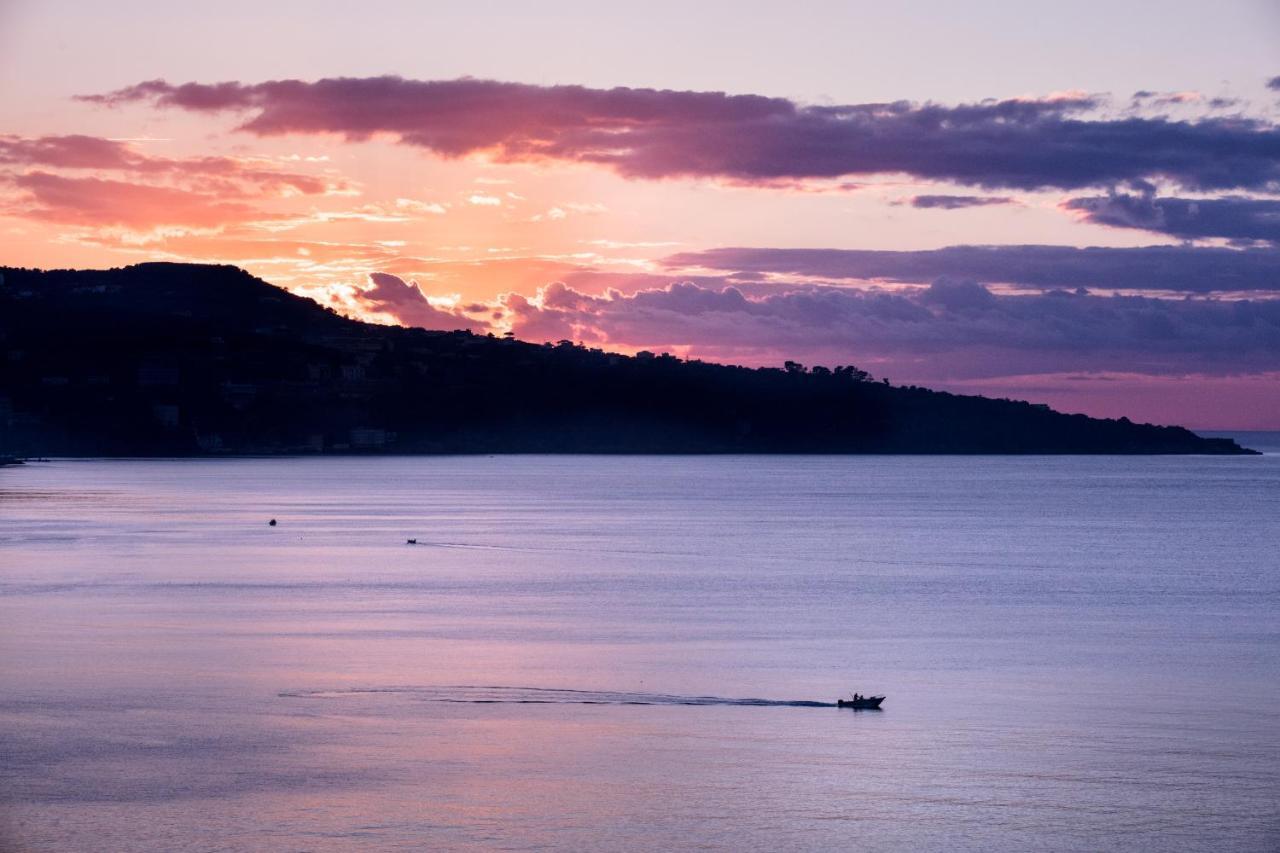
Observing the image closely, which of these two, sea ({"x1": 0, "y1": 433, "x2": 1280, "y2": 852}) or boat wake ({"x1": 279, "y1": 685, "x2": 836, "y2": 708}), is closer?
sea ({"x1": 0, "y1": 433, "x2": 1280, "y2": 852})

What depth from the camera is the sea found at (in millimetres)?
17406

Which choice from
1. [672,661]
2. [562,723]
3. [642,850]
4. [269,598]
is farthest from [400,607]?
[642,850]

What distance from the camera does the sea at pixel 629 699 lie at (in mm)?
17406

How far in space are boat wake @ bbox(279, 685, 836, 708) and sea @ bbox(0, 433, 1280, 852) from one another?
0.10 meters

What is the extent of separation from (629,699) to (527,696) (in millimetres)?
1614

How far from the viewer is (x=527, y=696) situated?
993 inches

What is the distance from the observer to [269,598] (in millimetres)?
41250

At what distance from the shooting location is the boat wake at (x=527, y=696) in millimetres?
24719

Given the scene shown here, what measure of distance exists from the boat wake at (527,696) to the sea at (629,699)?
101 millimetres

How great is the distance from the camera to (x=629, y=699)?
2528 cm

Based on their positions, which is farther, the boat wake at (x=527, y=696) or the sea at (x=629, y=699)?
the boat wake at (x=527, y=696)

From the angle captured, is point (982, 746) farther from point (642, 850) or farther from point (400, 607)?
point (400, 607)

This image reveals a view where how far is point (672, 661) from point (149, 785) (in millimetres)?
12871

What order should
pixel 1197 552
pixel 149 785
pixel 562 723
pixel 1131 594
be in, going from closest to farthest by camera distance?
pixel 149 785 < pixel 562 723 < pixel 1131 594 < pixel 1197 552
